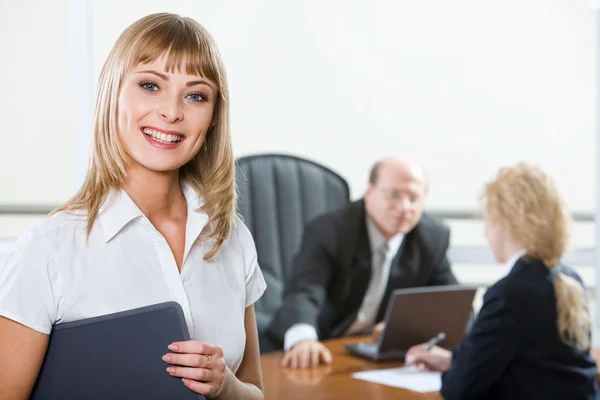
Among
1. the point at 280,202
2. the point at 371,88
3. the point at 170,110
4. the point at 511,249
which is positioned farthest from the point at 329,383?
the point at 371,88

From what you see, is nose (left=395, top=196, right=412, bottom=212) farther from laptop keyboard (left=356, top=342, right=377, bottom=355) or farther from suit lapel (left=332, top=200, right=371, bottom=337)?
laptop keyboard (left=356, top=342, right=377, bottom=355)

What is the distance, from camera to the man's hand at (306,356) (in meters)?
2.56

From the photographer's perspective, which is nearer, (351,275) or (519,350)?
(519,350)

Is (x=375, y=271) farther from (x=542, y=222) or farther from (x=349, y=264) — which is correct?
(x=542, y=222)

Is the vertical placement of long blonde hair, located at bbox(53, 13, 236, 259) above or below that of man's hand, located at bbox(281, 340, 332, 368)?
above

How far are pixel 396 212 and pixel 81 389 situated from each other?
7.43 ft

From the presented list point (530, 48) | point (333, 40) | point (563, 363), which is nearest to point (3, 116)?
point (333, 40)

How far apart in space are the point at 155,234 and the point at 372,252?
215 centimetres

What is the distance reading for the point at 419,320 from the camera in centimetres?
266

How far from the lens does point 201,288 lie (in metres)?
1.43

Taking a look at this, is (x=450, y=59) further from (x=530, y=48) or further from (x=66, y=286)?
(x=66, y=286)

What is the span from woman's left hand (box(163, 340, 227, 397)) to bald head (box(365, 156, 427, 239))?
7.14 feet

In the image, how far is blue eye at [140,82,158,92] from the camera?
139 centimetres

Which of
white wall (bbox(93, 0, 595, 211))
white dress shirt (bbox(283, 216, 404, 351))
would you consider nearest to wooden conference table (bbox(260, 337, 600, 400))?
white dress shirt (bbox(283, 216, 404, 351))
